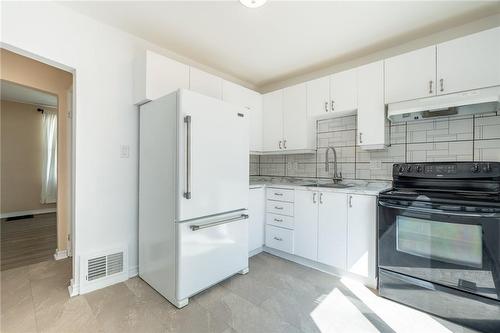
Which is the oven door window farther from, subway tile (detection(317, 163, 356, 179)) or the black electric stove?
subway tile (detection(317, 163, 356, 179))

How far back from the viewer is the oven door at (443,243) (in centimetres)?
148

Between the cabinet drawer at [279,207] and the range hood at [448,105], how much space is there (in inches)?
55.9

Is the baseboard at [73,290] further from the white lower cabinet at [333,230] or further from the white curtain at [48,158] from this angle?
the white curtain at [48,158]

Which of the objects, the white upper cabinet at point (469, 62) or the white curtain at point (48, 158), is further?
the white curtain at point (48, 158)

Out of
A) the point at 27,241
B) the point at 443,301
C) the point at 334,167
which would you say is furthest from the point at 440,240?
the point at 27,241

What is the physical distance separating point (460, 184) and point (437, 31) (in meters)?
1.51

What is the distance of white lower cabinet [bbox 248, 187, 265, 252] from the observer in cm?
266

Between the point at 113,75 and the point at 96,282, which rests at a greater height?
the point at 113,75

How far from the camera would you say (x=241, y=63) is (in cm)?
289

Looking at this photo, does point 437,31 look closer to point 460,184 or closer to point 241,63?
point 460,184

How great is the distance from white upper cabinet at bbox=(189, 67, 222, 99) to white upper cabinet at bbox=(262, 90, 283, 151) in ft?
2.71

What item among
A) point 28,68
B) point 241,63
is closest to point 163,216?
point 241,63

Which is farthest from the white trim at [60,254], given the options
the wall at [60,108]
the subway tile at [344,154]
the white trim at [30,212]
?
the subway tile at [344,154]

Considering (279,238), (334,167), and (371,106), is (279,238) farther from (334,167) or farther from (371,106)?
(371,106)
